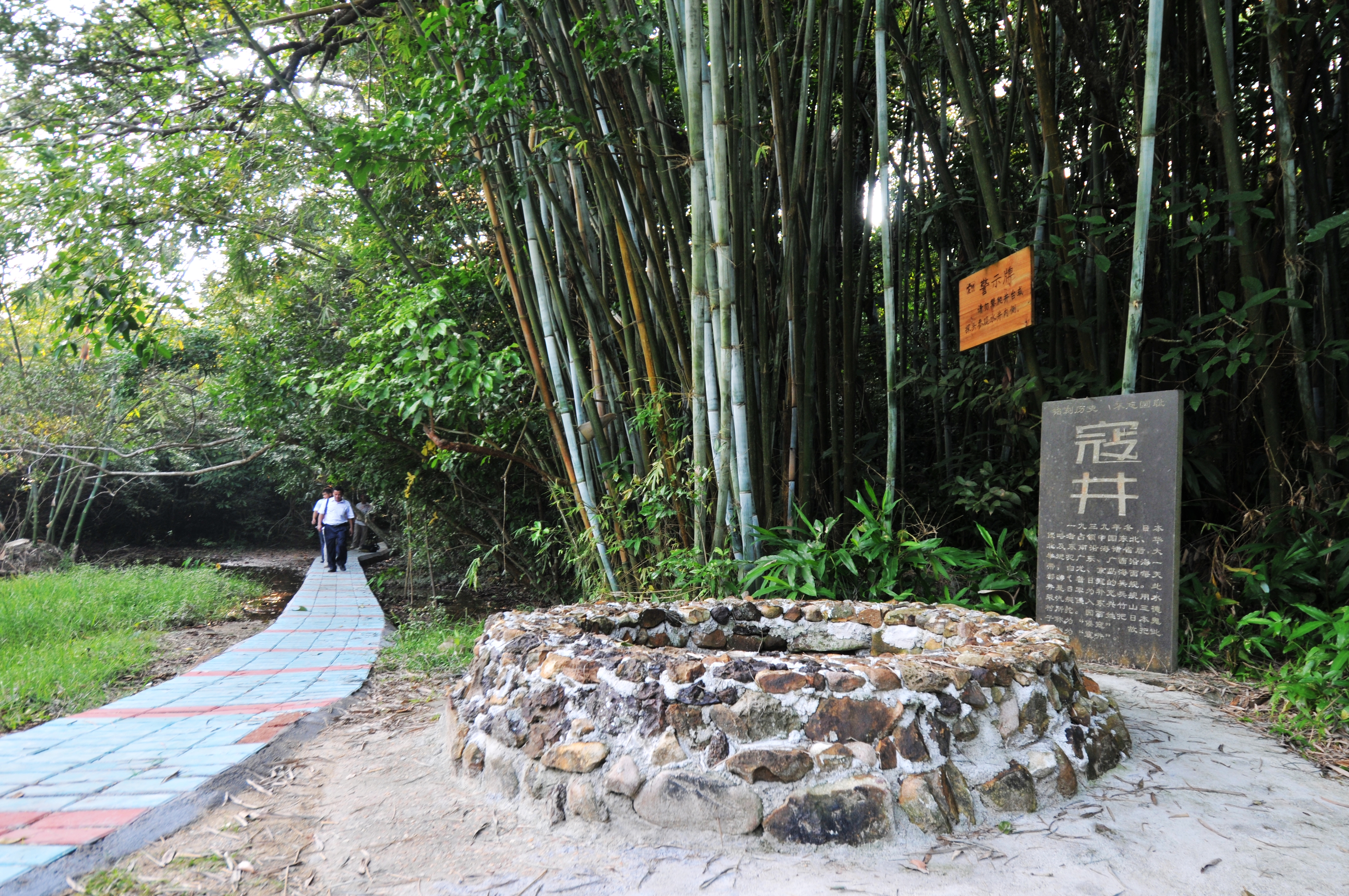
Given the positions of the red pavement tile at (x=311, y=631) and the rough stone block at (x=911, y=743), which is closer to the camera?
the rough stone block at (x=911, y=743)

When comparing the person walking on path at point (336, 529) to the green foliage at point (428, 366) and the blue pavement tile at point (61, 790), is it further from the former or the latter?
the blue pavement tile at point (61, 790)

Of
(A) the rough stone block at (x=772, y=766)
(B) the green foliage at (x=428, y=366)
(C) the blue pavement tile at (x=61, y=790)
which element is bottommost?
(C) the blue pavement tile at (x=61, y=790)

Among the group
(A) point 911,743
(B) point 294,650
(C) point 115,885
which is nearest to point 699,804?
(A) point 911,743

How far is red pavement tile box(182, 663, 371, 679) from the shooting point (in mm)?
3512

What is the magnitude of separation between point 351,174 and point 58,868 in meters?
2.38

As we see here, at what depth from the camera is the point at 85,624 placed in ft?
15.3

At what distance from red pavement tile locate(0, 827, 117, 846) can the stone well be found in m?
0.76

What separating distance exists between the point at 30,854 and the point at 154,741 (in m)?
0.91

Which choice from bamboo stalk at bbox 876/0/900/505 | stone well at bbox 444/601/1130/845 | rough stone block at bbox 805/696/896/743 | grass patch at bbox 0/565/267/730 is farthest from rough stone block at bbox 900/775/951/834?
grass patch at bbox 0/565/267/730

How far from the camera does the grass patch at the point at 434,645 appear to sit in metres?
3.53

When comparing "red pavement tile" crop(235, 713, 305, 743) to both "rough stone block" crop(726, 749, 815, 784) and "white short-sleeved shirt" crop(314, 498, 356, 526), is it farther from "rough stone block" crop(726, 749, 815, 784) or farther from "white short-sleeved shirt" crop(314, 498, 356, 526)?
"white short-sleeved shirt" crop(314, 498, 356, 526)

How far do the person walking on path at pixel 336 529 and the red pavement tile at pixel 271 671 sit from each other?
14.6ft

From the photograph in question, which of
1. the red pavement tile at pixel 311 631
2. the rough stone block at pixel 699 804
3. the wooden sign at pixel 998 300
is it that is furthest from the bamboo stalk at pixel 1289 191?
the red pavement tile at pixel 311 631

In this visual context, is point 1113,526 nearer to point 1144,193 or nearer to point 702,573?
point 1144,193
